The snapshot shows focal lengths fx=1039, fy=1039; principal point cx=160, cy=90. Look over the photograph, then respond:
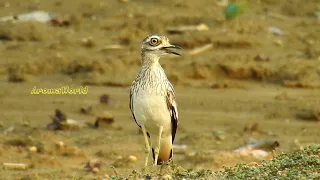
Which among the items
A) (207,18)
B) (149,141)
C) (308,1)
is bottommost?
(149,141)

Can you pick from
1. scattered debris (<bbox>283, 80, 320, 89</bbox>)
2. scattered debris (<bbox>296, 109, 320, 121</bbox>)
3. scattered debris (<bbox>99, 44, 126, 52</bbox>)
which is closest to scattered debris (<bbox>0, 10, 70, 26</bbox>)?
scattered debris (<bbox>99, 44, 126, 52</bbox>)

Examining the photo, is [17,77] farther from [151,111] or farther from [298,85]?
[151,111]

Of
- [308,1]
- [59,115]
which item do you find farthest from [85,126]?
[308,1]

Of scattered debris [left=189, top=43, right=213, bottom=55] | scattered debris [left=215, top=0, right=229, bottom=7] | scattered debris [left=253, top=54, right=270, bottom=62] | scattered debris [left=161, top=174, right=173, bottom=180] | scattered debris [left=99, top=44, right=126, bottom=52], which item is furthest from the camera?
scattered debris [left=215, top=0, right=229, bottom=7]

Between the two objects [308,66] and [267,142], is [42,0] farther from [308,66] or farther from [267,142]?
[267,142]

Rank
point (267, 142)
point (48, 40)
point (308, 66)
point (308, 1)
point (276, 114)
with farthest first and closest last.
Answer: point (308, 1), point (48, 40), point (308, 66), point (276, 114), point (267, 142)

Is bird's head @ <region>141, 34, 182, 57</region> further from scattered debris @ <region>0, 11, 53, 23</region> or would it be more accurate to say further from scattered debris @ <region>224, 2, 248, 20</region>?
scattered debris @ <region>0, 11, 53, 23</region>

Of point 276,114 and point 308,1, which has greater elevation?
point 308,1

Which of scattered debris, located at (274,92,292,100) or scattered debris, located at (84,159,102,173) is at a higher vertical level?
scattered debris, located at (274,92,292,100)

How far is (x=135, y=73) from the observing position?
45.9 ft

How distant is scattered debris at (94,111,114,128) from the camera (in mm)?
11562

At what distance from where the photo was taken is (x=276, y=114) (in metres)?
12.4

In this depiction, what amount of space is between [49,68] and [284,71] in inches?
126

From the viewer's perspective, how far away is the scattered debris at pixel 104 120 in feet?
37.9
